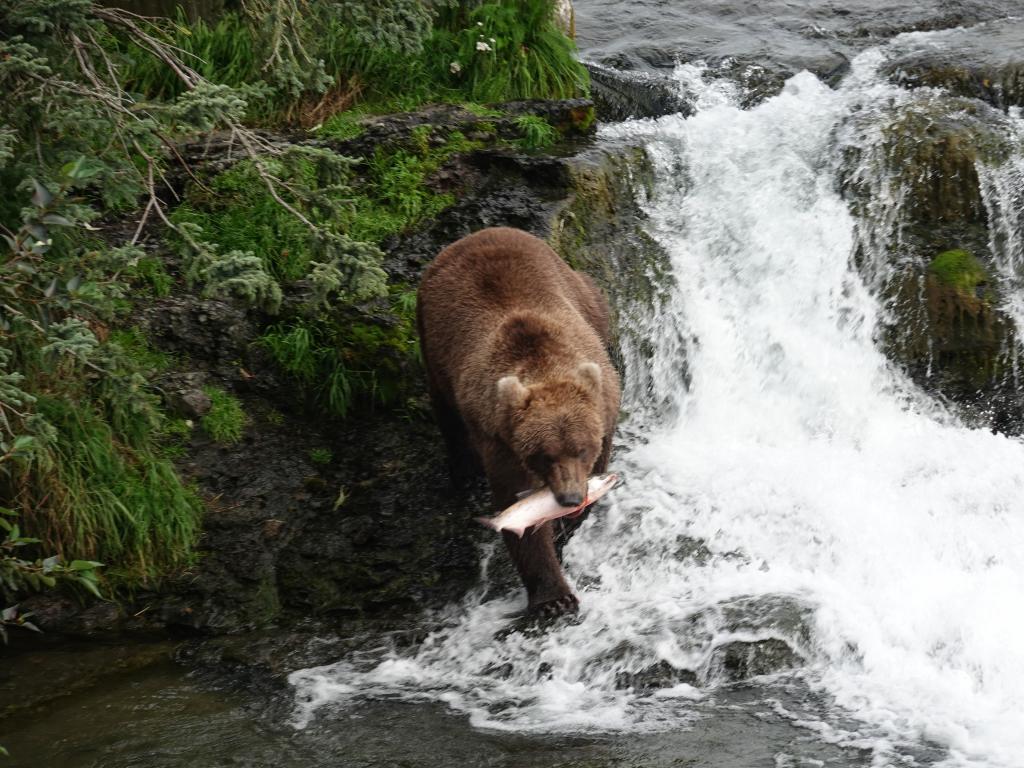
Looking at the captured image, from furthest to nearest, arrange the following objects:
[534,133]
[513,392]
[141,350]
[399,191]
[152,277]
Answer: [534,133], [399,191], [152,277], [141,350], [513,392]

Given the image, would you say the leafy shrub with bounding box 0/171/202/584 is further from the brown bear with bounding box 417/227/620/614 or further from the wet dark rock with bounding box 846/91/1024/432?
the wet dark rock with bounding box 846/91/1024/432

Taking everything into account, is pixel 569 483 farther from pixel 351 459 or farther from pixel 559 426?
pixel 351 459

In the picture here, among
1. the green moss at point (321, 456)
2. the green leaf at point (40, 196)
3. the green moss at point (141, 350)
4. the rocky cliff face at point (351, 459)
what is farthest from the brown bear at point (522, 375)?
the green leaf at point (40, 196)

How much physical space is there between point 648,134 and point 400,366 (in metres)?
3.67

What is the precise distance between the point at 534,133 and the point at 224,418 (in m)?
3.69

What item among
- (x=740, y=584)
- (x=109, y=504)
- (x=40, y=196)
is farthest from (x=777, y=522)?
(x=40, y=196)

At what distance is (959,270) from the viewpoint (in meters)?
8.88

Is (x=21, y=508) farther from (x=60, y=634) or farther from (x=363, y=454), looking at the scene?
(x=363, y=454)

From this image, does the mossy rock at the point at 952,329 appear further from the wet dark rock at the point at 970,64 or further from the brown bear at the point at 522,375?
the brown bear at the point at 522,375

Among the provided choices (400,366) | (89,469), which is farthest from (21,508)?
(400,366)

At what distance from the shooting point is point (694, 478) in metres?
7.42

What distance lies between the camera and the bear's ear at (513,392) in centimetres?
566

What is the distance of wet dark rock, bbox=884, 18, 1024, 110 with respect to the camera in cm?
1038

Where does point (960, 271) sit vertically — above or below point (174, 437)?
above
